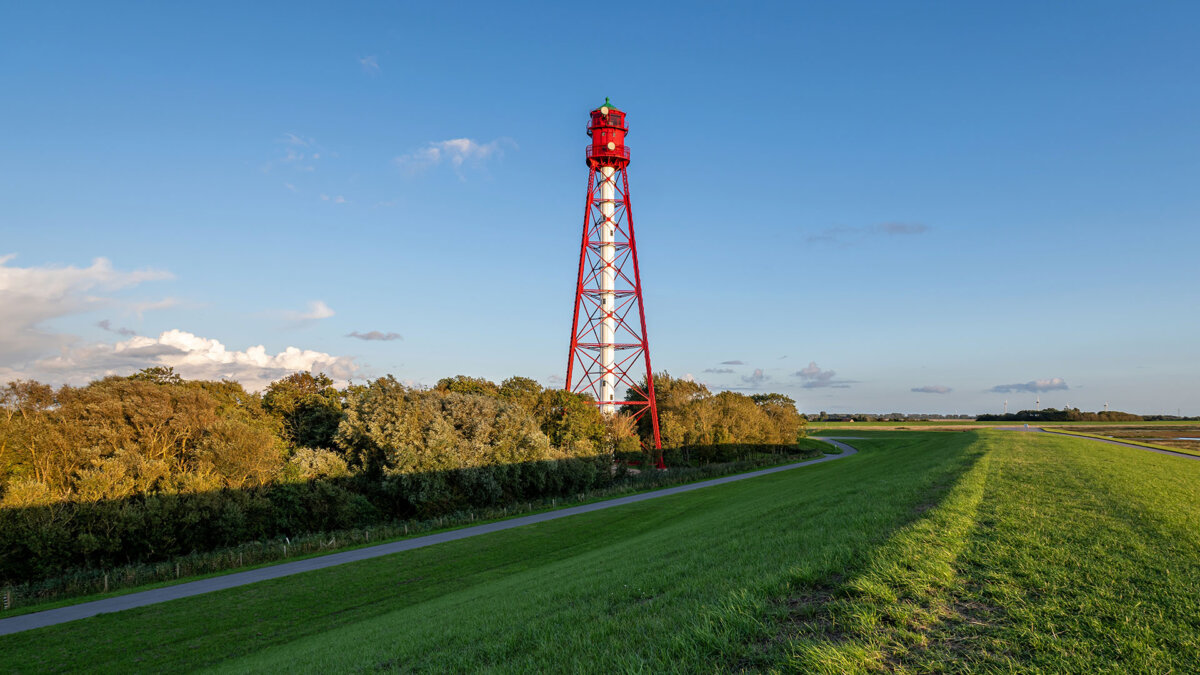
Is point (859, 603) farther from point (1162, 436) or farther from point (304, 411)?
point (1162, 436)

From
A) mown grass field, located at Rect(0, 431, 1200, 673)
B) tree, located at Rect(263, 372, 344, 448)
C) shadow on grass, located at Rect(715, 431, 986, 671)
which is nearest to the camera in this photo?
shadow on grass, located at Rect(715, 431, 986, 671)

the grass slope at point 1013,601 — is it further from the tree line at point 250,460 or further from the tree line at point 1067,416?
the tree line at point 1067,416

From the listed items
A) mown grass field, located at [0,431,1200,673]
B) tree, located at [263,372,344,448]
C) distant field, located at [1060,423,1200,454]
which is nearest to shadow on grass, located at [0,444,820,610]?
tree, located at [263,372,344,448]

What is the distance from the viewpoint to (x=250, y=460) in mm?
36625

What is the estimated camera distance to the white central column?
55.2 metres

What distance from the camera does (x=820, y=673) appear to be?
4633 millimetres

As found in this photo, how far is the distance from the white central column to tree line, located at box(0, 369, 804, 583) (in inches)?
184

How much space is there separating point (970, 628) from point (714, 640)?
2452 millimetres

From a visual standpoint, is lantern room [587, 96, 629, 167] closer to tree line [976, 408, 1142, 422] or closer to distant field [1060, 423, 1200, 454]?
distant field [1060, 423, 1200, 454]

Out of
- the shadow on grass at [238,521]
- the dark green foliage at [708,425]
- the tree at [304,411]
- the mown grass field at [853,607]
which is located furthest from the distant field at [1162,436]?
the tree at [304,411]

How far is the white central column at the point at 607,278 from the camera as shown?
5519 centimetres

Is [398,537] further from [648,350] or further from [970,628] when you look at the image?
[970,628]

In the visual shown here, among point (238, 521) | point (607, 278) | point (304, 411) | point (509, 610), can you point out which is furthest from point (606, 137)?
point (509, 610)

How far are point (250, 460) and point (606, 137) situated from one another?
42.0 metres
